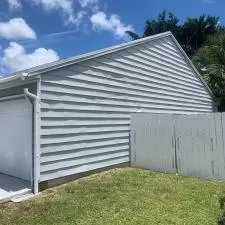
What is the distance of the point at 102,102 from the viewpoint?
966cm

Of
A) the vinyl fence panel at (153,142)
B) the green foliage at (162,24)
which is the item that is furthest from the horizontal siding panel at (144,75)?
the green foliage at (162,24)

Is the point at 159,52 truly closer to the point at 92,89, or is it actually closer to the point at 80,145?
the point at 92,89

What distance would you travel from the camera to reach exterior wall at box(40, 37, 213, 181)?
8.16 metres

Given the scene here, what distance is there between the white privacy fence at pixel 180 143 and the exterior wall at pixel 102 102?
1.61 ft

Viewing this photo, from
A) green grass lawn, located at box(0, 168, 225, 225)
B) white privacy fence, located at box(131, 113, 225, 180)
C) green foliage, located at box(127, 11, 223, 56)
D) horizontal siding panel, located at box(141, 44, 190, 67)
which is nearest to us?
green grass lawn, located at box(0, 168, 225, 225)

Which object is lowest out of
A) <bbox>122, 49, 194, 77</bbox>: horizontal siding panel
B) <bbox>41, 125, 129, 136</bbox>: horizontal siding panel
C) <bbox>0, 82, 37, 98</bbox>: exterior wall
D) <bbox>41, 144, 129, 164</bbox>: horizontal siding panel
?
<bbox>41, 144, 129, 164</bbox>: horizontal siding panel

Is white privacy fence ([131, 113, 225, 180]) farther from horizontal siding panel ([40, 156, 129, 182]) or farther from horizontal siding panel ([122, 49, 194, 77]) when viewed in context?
horizontal siding panel ([122, 49, 194, 77])

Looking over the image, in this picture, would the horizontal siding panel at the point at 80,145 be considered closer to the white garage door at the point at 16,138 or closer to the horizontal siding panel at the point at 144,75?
the white garage door at the point at 16,138

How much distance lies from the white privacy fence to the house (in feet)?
1.63

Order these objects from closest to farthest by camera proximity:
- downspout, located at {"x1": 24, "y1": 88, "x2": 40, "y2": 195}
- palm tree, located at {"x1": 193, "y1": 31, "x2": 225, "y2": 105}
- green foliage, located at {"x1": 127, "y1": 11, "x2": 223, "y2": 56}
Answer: downspout, located at {"x1": 24, "y1": 88, "x2": 40, "y2": 195}, palm tree, located at {"x1": 193, "y1": 31, "x2": 225, "y2": 105}, green foliage, located at {"x1": 127, "y1": 11, "x2": 223, "y2": 56}

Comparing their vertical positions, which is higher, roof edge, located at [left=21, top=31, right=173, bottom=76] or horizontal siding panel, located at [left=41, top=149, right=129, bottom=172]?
roof edge, located at [left=21, top=31, right=173, bottom=76]

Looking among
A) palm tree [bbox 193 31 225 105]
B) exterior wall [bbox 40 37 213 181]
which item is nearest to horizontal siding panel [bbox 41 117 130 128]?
exterior wall [bbox 40 37 213 181]

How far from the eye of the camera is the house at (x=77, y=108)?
26.1 feet

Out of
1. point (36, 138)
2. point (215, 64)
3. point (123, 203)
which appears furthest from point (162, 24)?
point (123, 203)
